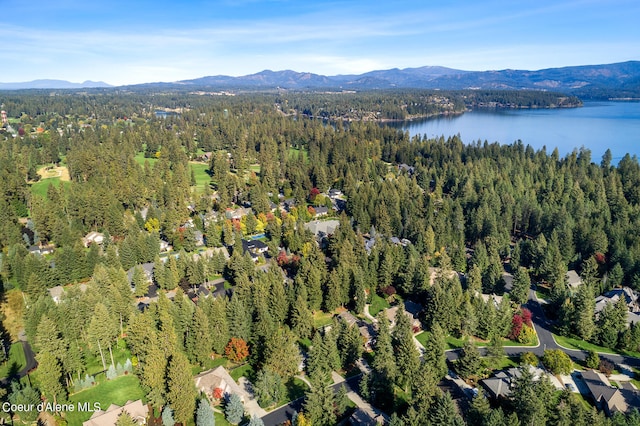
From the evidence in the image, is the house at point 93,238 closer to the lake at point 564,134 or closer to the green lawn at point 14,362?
the green lawn at point 14,362

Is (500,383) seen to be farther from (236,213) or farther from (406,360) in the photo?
(236,213)

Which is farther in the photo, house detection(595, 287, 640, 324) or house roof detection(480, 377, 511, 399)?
house detection(595, 287, 640, 324)

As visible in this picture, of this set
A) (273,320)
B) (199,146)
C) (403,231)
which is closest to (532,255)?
(403,231)

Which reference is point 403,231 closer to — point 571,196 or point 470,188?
point 470,188

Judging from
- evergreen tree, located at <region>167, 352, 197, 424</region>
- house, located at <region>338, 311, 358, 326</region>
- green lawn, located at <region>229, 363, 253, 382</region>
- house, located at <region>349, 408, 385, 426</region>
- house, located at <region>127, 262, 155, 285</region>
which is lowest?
green lawn, located at <region>229, 363, 253, 382</region>

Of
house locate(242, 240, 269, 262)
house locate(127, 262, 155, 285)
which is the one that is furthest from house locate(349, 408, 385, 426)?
house locate(127, 262, 155, 285)

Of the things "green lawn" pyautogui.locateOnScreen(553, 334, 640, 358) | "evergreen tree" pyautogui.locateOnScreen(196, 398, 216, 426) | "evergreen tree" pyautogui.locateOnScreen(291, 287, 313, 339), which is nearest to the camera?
"evergreen tree" pyautogui.locateOnScreen(196, 398, 216, 426)

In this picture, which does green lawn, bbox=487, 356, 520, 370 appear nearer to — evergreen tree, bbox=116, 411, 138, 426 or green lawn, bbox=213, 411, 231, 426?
green lawn, bbox=213, 411, 231, 426
